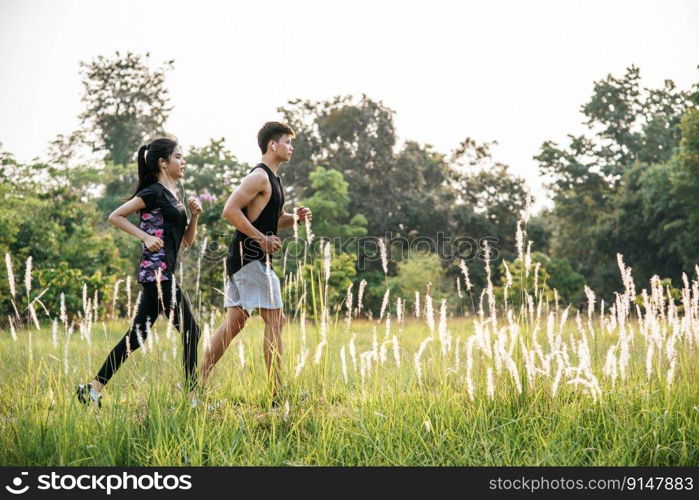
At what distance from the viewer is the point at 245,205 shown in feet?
14.8

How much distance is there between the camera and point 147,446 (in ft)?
11.3

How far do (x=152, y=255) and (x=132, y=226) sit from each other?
22cm

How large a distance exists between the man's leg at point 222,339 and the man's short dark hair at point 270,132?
1137 millimetres

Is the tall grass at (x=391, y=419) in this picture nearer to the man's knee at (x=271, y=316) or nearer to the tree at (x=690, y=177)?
the man's knee at (x=271, y=316)

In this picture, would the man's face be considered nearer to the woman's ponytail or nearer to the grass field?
the woman's ponytail

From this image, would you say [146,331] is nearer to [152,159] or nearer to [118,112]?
[152,159]

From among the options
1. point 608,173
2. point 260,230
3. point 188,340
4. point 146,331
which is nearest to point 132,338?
point 146,331

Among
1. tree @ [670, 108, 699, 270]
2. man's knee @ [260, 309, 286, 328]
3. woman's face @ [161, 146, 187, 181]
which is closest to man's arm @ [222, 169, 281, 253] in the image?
man's knee @ [260, 309, 286, 328]

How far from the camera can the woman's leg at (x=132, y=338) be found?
421 centimetres

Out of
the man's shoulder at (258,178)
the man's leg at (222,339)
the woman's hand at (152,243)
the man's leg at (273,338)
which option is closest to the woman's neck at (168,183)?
the woman's hand at (152,243)
